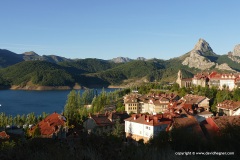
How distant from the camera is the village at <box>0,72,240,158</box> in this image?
45.0 ft

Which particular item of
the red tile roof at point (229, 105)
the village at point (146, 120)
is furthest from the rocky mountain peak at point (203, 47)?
the red tile roof at point (229, 105)

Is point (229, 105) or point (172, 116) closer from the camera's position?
point (172, 116)

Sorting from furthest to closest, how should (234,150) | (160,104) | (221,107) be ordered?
1. (160,104)
2. (221,107)
3. (234,150)

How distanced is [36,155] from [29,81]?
107m

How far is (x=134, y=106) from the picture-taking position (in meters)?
32.1

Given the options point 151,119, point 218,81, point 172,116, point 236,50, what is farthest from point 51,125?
point 236,50

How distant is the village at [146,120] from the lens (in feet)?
45.0

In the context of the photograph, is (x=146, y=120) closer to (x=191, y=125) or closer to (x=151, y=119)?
(x=151, y=119)

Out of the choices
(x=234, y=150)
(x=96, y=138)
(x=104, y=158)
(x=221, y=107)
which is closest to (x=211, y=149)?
(x=234, y=150)

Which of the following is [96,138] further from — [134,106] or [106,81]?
[106,81]

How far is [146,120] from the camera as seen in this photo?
19078 millimetres

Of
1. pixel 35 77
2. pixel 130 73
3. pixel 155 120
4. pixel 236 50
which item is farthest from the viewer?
pixel 236 50

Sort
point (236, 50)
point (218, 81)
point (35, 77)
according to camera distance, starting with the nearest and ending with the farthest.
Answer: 1. point (218, 81)
2. point (35, 77)
3. point (236, 50)

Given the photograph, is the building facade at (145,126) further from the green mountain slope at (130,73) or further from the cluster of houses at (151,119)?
the green mountain slope at (130,73)
